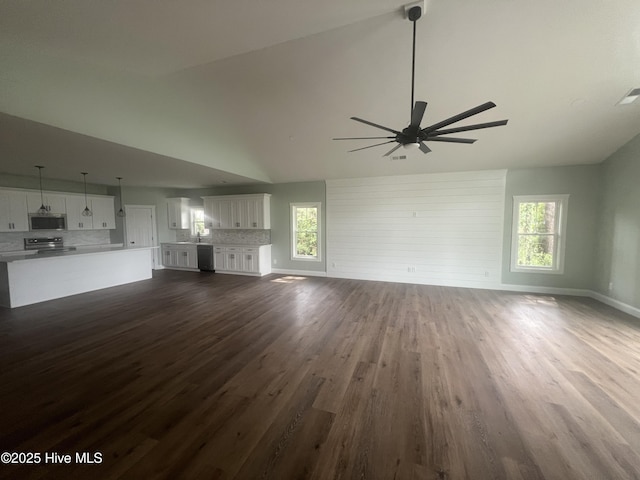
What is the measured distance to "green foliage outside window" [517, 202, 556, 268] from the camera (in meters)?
5.23

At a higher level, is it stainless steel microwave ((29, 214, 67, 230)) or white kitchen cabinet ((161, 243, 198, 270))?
stainless steel microwave ((29, 214, 67, 230))

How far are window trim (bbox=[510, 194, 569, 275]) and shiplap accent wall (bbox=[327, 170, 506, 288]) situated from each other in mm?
268

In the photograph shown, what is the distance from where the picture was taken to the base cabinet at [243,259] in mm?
6910

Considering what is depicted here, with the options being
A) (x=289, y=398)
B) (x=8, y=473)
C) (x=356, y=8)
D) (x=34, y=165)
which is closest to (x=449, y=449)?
(x=289, y=398)

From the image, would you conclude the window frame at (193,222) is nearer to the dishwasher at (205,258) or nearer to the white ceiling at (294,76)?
the dishwasher at (205,258)

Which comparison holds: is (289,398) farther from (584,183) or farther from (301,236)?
(584,183)

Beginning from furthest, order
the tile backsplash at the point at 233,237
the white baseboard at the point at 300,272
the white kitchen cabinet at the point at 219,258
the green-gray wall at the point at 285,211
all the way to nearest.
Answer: the tile backsplash at the point at 233,237, the white kitchen cabinet at the point at 219,258, the white baseboard at the point at 300,272, the green-gray wall at the point at 285,211

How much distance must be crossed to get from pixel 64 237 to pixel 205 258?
11.6 ft

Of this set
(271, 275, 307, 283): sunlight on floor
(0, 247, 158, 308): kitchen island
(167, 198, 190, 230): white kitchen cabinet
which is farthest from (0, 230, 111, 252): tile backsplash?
(271, 275, 307, 283): sunlight on floor

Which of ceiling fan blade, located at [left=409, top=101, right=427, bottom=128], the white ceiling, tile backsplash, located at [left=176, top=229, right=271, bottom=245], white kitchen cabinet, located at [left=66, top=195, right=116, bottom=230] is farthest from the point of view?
tile backsplash, located at [left=176, top=229, right=271, bottom=245]

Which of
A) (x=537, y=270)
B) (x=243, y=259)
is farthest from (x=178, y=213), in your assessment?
(x=537, y=270)

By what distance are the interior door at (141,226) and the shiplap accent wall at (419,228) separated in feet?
19.4

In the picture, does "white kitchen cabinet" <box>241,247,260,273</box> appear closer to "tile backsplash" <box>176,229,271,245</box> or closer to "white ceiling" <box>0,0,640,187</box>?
"tile backsplash" <box>176,229,271,245</box>

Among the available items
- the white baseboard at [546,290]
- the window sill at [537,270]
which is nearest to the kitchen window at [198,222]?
the white baseboard at [546,290]
